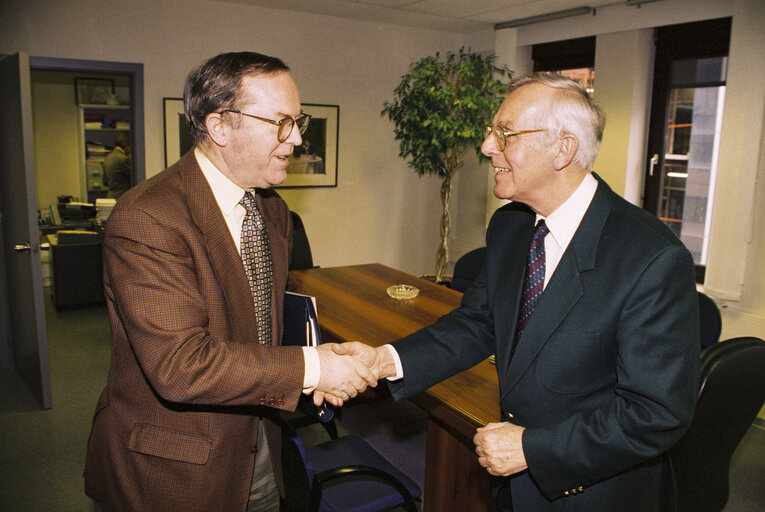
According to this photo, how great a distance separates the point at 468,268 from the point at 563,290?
2.57m

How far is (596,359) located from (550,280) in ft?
0.71

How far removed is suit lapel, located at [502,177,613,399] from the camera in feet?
4.58

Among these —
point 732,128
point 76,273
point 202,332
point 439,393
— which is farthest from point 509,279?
point 76,273

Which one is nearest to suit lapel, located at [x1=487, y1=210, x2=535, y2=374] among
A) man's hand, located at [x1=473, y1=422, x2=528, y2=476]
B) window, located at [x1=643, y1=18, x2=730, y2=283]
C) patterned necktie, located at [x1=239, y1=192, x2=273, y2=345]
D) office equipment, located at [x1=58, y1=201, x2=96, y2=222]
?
man's hand, located at [x1=473, y1=422, x2=528, y2=476]

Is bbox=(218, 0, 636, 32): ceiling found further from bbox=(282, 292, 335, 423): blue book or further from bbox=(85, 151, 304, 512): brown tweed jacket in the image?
bbox=(85, 151, 304, 512): brown tweed jacket

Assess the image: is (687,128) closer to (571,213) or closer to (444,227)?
(444,227)

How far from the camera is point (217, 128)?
1.61m

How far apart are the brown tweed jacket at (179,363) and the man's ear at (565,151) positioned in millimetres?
860

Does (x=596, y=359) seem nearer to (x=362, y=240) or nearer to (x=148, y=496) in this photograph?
(x=148, y=496)

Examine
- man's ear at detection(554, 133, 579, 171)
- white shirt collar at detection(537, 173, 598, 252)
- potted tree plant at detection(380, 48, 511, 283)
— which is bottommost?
white shirt collar at detection(537, 173, 598, 252)

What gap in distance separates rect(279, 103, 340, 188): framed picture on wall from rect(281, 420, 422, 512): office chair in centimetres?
393

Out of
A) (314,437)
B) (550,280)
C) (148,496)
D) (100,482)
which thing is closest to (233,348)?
(148,496)

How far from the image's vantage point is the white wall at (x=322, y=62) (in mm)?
4750

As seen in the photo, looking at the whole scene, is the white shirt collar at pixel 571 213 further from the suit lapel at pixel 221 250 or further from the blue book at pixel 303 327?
the suit lapel at pixel 221 250
